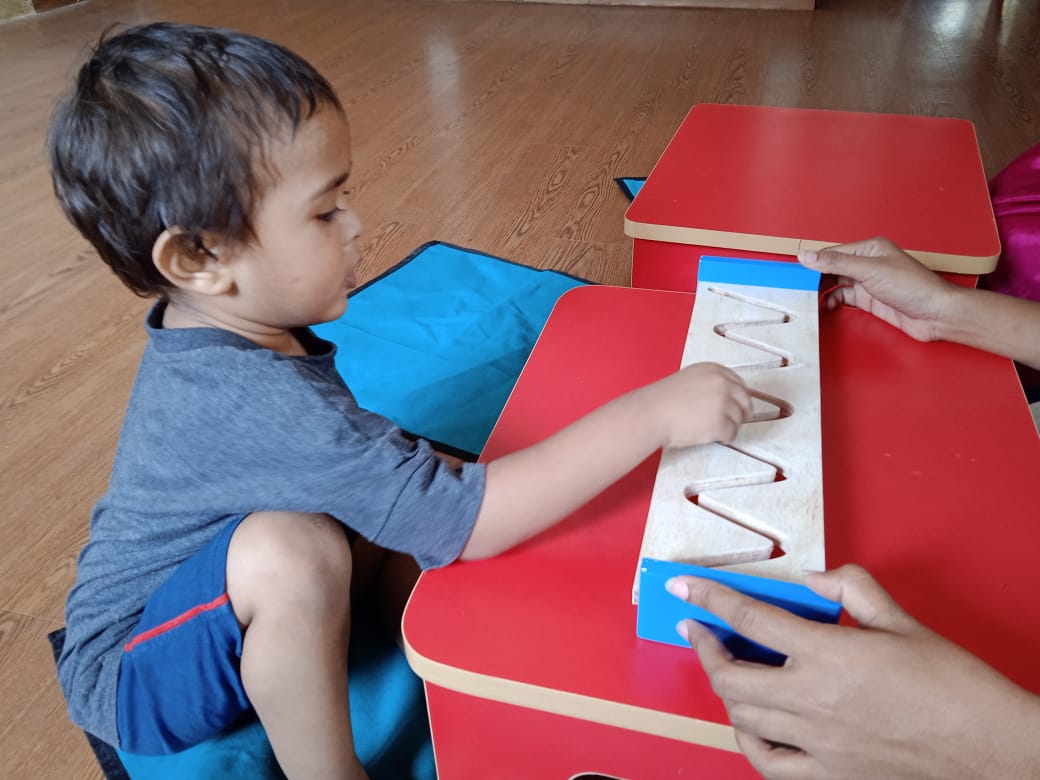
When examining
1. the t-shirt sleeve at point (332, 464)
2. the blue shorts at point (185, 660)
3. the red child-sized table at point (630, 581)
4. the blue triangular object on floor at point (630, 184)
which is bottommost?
the blue triangular object on floor at point (630, 184)

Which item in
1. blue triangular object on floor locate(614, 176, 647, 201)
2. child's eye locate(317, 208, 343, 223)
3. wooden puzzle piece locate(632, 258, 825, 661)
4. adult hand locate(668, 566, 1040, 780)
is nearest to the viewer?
adult hand locate(668, 566, 1040, 780)

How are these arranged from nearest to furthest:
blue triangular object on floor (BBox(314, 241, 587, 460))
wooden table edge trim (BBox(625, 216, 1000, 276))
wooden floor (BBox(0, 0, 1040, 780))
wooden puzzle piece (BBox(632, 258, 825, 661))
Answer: wooden puzzle piece (BBox(632, 258, 825, 661)), wooden table edge trim (BBox(625, 216, 1000, 276)), wooden floor (BBox(0, 0, 1040, 780)), blue triangular object on floor (BBox(314, 241, 587, 460))

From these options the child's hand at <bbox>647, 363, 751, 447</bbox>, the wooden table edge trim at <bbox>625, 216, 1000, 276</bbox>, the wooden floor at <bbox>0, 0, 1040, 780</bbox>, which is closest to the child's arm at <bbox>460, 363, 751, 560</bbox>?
the child's hand at <bbox>647, 363, 751, 447</bbox>

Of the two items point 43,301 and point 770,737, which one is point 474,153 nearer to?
point 43,301

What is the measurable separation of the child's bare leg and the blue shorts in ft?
0.05

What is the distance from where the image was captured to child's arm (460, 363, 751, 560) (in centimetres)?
64

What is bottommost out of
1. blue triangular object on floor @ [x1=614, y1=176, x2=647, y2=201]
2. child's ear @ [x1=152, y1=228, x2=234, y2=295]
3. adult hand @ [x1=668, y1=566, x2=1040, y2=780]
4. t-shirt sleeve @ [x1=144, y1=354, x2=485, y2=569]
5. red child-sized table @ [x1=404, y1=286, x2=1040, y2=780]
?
blue triangular object on floor @ [x1=614, y1=176, x2=647, y2=201]

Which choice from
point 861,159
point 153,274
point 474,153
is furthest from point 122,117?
point 474,153

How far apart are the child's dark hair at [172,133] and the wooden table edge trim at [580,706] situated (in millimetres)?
355

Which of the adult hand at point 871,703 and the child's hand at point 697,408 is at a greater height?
A: the child's hand at point 697,408

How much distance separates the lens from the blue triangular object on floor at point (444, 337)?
136 cm

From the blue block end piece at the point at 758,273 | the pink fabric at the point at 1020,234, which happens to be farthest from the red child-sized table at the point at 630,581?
the pink fabric at the point at 1020,234

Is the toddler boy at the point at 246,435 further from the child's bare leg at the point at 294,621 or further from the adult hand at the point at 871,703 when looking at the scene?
the adult hand at the point at 871,703

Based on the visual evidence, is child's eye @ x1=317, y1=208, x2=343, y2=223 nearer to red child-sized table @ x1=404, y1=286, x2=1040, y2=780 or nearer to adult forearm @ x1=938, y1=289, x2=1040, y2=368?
red child-sized table @ x1=404, y1=286, x2=1040, y2=780
